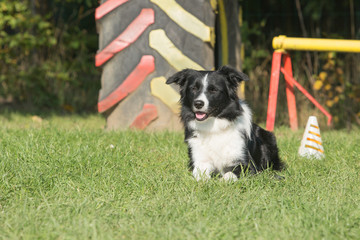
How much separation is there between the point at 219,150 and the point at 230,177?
0.90 ft

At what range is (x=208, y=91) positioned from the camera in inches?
138

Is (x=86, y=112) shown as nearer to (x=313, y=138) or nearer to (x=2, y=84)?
(x=2, y=84)

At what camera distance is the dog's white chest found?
3.51 m

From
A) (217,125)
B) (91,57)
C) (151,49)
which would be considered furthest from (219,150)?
(91,57)

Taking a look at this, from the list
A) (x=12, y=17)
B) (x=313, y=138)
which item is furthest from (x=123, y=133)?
(x=12, y=17)

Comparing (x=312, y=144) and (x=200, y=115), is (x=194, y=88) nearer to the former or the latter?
(x=200, y=115)

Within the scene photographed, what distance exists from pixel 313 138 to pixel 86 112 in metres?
3.89

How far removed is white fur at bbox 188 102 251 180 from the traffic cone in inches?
29.3

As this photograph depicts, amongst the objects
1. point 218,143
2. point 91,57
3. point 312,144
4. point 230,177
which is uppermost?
point 218,143

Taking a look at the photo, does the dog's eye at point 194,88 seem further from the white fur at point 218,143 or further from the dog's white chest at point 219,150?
the dog's white chest at point 219,150

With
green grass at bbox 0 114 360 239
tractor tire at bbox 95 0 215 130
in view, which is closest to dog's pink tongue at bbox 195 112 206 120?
green grass at bbox 0 114 360 239

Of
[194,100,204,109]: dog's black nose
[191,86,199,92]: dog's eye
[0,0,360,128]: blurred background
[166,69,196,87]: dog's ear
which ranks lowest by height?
[0,0,360,128]: blurred background

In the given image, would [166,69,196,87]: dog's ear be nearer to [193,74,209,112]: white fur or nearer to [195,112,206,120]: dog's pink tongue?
[193,74,209,112]: white fur

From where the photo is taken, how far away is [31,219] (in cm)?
262
